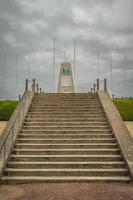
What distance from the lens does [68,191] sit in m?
8.15

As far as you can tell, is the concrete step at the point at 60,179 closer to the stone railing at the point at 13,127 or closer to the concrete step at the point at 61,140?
the stone railing at the point at 13,127

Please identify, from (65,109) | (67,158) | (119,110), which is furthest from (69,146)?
(119,110)

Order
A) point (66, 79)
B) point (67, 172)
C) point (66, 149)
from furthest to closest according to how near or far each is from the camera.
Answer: point (66, 79)
point (66, 149)
point (67, 172)

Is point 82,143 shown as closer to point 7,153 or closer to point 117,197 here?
point 7,153

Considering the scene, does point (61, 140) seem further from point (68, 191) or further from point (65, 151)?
point (68, 191)

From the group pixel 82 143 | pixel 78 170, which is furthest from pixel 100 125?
pixel 78 170

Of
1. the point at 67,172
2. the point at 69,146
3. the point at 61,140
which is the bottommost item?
the point at 67,172

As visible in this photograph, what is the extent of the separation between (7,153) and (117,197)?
15.9ft

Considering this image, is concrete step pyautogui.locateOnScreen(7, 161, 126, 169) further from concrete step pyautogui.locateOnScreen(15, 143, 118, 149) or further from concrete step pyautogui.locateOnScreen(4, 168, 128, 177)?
concrete step pyautogui.locateOnScreen(15, 143, 118, 149)

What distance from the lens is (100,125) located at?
1345cm

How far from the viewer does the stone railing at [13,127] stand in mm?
10148

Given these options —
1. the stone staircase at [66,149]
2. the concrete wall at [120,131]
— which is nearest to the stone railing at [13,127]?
the stone staircase at [66,149]

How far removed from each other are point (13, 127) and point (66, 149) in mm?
2806

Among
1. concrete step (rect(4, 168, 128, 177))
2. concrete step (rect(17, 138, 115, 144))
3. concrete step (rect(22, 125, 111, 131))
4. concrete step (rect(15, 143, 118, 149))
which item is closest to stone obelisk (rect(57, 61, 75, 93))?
concrete step (rect(22, 125, 111, 131))
